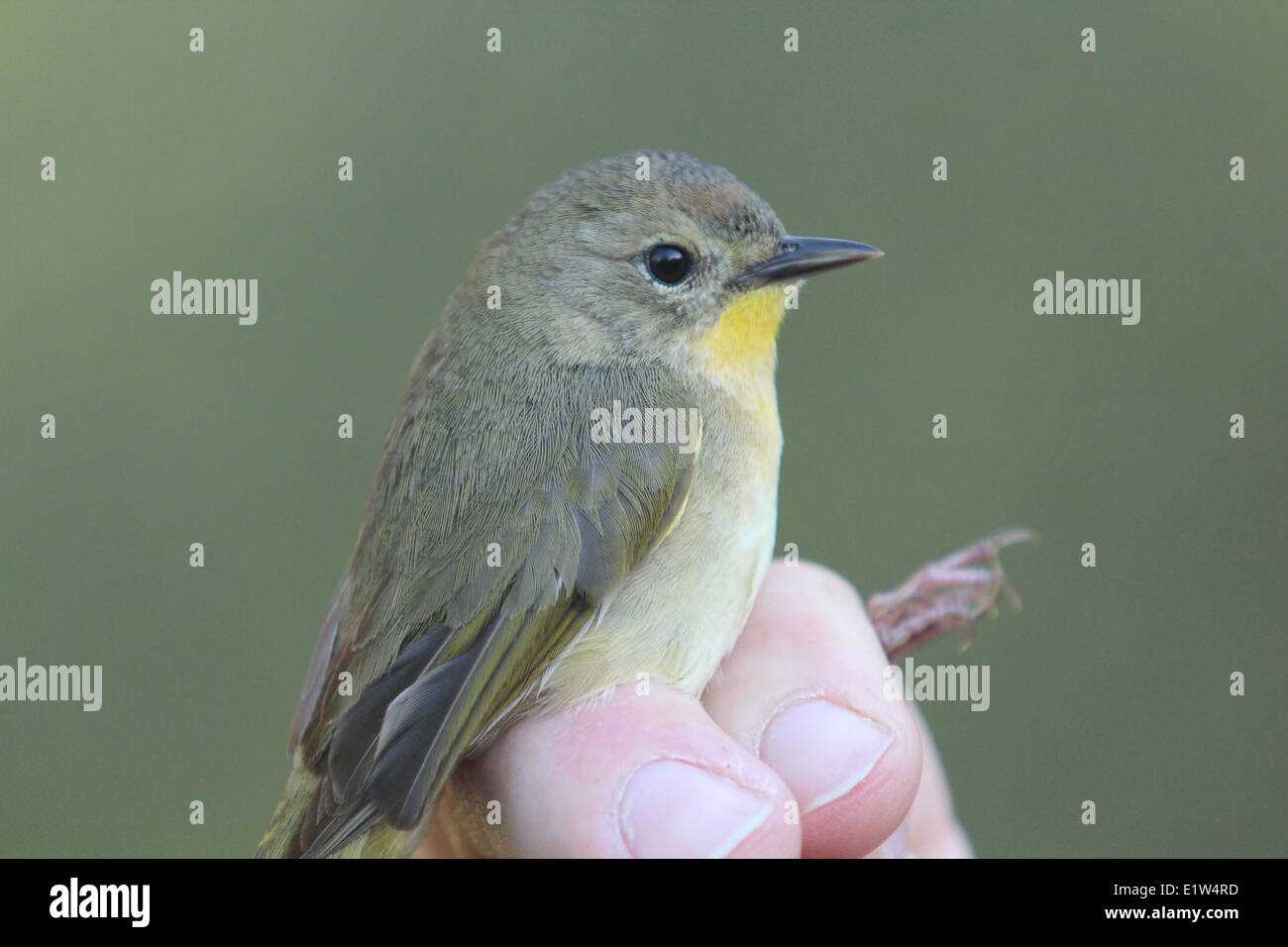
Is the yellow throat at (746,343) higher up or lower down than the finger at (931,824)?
higher up

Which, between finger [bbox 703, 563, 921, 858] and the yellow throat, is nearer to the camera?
finger [bbox 703, 563, 921, 858]

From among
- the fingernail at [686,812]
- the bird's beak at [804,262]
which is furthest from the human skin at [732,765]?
the bird's beak at [804,262]

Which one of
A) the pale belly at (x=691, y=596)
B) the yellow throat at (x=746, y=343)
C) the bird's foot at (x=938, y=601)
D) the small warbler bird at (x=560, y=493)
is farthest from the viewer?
the bird's foot at (x=938, y=601)

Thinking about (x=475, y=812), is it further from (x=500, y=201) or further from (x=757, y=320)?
(x=500, y=201)

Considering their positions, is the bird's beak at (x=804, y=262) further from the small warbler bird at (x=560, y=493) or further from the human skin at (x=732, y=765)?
the human skin at (x=732, y=765)

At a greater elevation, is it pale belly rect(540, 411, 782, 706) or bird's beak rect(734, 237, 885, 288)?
bird's beak rect(734, 237, 885, 288)

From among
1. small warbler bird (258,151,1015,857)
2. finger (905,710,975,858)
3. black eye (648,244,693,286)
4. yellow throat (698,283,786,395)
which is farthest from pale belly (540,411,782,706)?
finger (905,710,975,858)

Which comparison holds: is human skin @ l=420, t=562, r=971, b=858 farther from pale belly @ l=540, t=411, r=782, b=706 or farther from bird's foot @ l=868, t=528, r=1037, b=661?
bird's foot @ l=868, t=528, r=1037, b=661

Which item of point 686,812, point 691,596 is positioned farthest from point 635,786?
point 691,596
